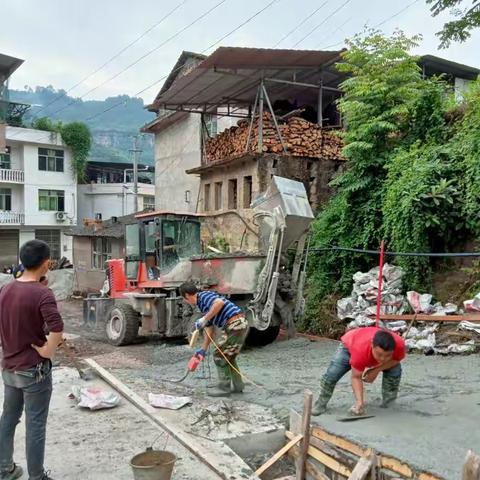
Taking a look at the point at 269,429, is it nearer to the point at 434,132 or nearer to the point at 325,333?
the point at 325,333

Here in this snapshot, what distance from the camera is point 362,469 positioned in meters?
4.18

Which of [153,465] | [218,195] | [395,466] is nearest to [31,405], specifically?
[153,465]

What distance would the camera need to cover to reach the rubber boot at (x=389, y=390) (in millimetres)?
5480

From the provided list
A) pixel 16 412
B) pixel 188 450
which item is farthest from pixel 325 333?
pixel 16 412

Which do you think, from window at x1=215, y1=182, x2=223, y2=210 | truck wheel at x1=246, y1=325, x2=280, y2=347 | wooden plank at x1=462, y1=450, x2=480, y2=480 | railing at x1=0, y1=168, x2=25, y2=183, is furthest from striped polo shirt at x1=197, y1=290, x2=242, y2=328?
railing at x1=0, y1=168, x2=25, y2=183

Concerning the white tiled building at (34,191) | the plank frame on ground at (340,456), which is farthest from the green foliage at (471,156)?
the white tiled building at (34,191)

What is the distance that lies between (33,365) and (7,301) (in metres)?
0.49

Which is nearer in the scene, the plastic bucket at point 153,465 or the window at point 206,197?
the plastic bucket at point 153,465

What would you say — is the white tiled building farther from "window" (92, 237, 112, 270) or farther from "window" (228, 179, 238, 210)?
"window" (228, 179, 238, 210)

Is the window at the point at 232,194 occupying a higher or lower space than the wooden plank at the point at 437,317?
higher

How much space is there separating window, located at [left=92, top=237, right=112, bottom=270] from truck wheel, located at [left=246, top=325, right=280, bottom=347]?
52.8ft

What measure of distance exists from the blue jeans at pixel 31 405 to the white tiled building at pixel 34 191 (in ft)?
111

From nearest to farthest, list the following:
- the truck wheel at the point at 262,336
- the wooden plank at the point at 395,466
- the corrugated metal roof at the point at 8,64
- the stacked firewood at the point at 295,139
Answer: the wooden plank at the point at 395,466
the truck wheel at the point at 262,336
the stacked firewood at the point at 295,139
the corrugated metal roof at the point at 8,64

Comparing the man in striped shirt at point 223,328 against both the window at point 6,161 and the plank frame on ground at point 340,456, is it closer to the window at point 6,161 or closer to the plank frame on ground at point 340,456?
the plank frame on ground at point 340,456
